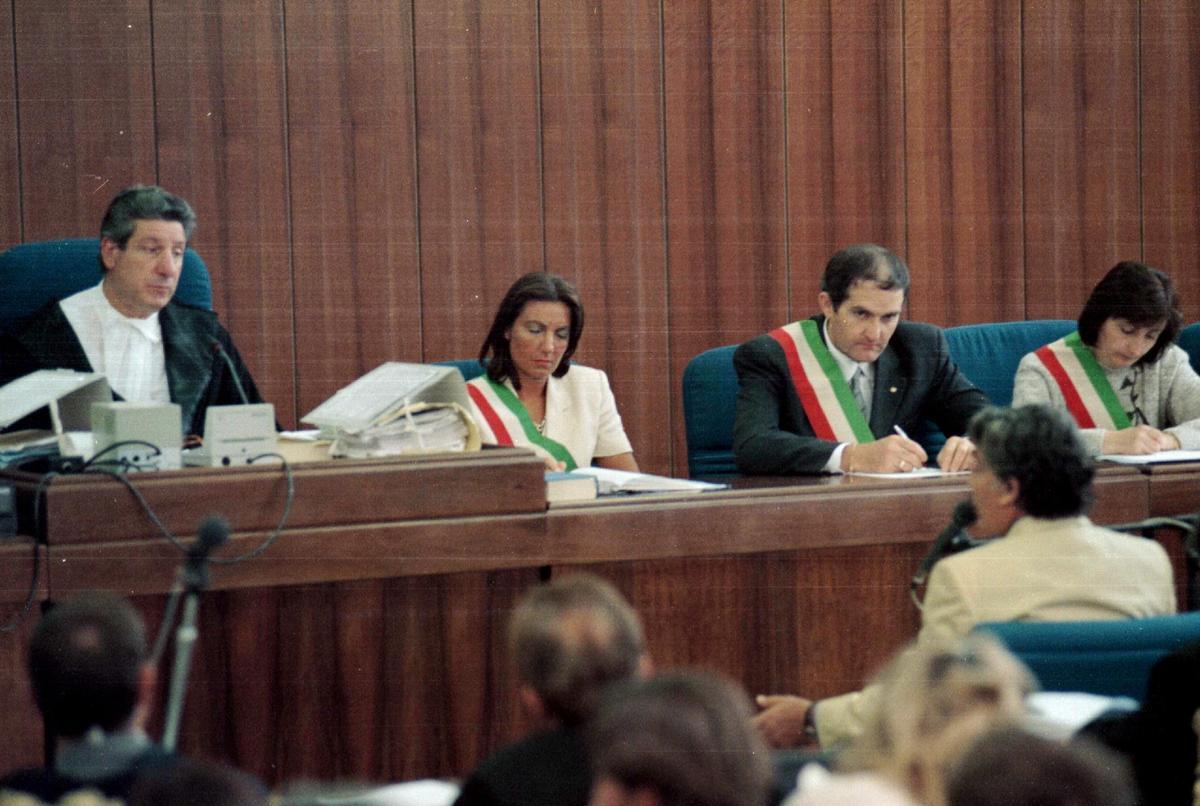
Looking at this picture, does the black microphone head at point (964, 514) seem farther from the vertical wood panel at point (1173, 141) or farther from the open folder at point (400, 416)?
the vertical wood panel at point (1173, 141)

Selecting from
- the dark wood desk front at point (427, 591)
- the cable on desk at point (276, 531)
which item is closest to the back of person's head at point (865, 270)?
the dark wood desk front at point (427, 591)

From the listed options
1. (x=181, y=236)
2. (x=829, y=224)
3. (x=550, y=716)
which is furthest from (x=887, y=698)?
(x=829, y=224)

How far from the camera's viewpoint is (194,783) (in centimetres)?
122

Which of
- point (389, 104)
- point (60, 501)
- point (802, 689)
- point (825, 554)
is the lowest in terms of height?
point (802, 689)

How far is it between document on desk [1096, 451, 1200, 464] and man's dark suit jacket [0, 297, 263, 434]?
198cm

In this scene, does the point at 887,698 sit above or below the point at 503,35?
below

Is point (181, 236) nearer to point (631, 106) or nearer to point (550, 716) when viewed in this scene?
point (631, 106)

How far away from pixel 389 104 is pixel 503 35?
17.0 inches

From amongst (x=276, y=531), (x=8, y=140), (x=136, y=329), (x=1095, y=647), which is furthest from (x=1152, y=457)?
(x=8, y=140)

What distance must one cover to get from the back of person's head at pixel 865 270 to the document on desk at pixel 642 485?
0.86 meters

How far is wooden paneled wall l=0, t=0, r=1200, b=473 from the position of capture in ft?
15.6

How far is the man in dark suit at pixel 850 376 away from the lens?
390cm

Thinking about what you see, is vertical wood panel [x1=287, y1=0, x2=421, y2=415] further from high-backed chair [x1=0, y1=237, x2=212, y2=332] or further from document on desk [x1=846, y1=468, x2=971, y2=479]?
document on desk [x1=846, y1=468, x2=971, y2=479]

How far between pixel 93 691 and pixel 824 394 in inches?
105
